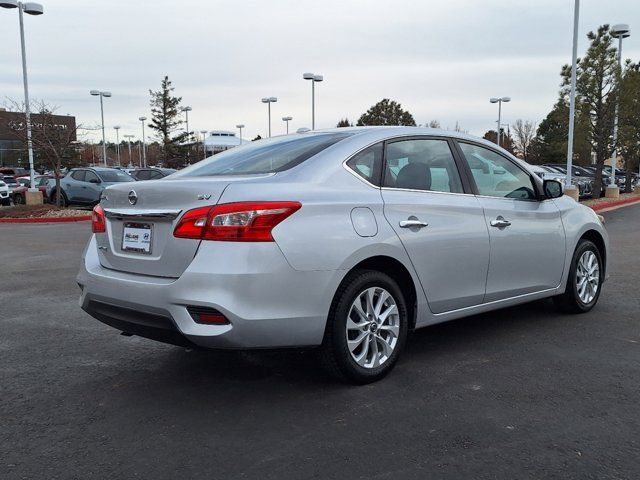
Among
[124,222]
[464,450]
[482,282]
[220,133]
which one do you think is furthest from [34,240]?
[220,133]

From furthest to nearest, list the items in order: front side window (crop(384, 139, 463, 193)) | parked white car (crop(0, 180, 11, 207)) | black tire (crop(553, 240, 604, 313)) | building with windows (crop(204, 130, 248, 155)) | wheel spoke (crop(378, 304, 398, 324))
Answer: building with windows (crop(204, 130, 248, 155)) < parked white car (crop(0, 180, 11, 207)) < black tire (crop(553, 240, 604, 313)) < front side window (crop(384, 139, 463, 193)) < wheel spoke (crop(378, 304, 398, 324))

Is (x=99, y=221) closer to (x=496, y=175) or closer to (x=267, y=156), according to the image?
(x=267, y=156)

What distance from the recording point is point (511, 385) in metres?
3.87

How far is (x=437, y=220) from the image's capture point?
4227mm

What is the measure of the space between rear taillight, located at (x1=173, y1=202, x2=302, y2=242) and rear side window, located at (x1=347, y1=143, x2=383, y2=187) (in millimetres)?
811

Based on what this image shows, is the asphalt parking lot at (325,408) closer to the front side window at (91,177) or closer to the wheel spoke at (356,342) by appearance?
the wheel spoke at (356,342)

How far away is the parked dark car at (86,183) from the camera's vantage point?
20.5 m

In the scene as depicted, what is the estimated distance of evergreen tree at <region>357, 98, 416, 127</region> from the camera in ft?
188

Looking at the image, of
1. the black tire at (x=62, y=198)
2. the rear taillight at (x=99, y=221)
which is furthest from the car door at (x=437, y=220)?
the black tire at (x=62, y=198)

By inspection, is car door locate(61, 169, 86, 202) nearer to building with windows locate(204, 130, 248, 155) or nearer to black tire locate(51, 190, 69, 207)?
black tire locate(51, 190, 69, 207)

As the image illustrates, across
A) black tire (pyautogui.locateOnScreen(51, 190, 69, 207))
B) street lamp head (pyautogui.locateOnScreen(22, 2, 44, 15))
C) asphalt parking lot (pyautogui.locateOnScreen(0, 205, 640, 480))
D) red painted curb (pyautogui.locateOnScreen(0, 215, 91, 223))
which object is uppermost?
street lamp head (pyautogui.locateOnScreen(22, 2, 44, 15))


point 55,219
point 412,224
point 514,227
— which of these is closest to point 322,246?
point 412,224

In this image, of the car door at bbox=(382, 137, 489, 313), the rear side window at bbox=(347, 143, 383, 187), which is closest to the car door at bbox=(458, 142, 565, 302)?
the car door at bbox=(382, 137, 489, 313)

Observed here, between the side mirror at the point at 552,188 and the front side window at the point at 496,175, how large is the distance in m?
0.13
